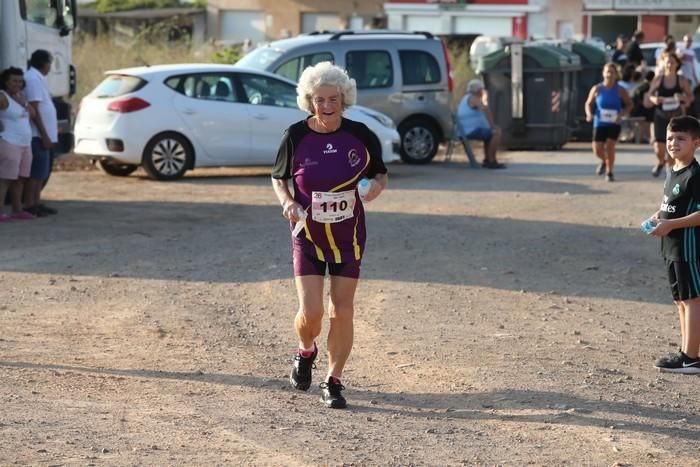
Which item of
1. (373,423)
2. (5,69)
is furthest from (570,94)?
(373,423)

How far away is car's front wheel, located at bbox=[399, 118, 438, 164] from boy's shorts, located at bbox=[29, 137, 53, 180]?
8036 mm

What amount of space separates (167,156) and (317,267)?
1107cm

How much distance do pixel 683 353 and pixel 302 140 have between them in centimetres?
278

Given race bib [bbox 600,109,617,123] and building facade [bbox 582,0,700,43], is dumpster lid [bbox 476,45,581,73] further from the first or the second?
building facade [bbox 582,0,700,43]

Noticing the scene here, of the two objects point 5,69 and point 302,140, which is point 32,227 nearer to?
point 5,69

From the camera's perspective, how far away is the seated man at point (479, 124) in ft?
68.8

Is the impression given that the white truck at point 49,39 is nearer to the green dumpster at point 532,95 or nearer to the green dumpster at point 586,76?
the green dumpster at point 532,95

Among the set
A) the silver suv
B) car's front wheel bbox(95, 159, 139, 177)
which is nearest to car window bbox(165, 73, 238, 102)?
car's front wheel bbox(95, 159, 139, 177)

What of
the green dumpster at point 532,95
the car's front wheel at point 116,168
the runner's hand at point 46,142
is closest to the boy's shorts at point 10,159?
the runner's hand at point 46,142

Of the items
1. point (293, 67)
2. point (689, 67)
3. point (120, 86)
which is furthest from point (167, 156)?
point (689, 67)

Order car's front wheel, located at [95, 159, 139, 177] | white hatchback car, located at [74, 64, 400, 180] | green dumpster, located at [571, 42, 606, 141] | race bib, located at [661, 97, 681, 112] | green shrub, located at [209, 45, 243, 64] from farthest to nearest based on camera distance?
1. green shrub, located at [209, 45, 243, 64]
2. green dumpster, located at [571, 42, 606, 141]
3. car's front wheel, located at [95, 159, 139, 177]
4. race bib, located at [661, 97, 681, 112]
5. white hatchback car, located at [74, 64, 400, 180]

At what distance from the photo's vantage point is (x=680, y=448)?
21.0ft

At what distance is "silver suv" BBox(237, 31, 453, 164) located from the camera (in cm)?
2086

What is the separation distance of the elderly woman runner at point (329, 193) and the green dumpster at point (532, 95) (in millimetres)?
17272
